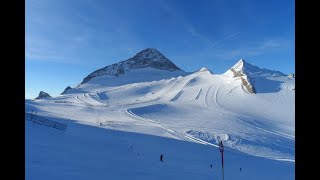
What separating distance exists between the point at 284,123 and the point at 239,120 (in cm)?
834

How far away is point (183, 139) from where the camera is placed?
31734mm

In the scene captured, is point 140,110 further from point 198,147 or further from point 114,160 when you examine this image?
point 114,160

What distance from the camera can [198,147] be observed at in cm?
2848

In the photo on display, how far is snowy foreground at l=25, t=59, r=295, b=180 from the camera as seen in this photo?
15461 mm

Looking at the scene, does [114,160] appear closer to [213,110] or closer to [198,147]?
[198,147]

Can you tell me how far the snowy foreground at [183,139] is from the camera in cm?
1546
